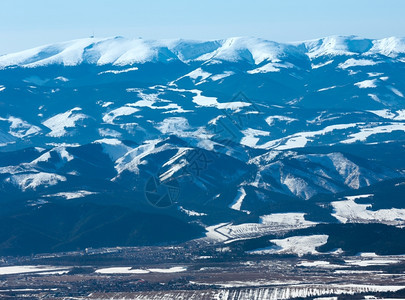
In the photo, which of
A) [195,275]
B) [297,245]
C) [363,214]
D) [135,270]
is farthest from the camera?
[363,214]

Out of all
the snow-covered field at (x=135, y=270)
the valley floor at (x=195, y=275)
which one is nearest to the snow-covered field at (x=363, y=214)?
the valley floor at (x=195, y=275)

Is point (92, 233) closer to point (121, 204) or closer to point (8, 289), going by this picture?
point (121, 204)

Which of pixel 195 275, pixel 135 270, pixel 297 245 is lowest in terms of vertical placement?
pixel 297 245

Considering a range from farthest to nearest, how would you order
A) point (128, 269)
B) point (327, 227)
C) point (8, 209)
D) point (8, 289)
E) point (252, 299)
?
1. point (8, 209)
2. point (327, 227)
3. point (128, 269)
4. point (8, 289)
5. point (252, 299)

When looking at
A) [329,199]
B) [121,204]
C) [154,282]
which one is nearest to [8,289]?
[154,282]

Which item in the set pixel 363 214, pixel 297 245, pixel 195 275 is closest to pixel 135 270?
pixel 195 275

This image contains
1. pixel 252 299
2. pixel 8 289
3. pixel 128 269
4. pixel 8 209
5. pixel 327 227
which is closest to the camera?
pixel 252 299

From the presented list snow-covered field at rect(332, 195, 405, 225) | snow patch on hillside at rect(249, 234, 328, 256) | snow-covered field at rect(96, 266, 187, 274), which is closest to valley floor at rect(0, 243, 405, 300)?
snow-covered field at rect(96, 266, 187, 274)

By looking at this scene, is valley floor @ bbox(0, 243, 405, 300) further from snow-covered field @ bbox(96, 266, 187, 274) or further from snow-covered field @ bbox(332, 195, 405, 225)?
snow-covered field @ bbox(332, 195, 405, 225)

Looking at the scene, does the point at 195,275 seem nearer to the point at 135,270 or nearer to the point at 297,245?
the point at 135,270

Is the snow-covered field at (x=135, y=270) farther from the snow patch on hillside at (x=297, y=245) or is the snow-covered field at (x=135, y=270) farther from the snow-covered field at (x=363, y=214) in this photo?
the snow-covered field at (x=363, y=214)

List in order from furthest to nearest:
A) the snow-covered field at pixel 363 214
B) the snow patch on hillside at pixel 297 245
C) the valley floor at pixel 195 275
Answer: the snow-covered field at pixel 363 214
the snow patch on hillside at pixel 297 245
the valley floor at pixel 195 275
